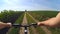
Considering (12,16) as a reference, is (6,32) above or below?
below

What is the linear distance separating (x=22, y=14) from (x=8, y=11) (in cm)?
170

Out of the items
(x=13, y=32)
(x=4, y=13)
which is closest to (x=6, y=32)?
(x=13, y=32)

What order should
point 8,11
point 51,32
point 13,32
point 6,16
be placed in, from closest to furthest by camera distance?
1. point 13,32
2. point 51,32
3. point 6,16
4. point 8,11

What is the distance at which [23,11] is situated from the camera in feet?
68.5

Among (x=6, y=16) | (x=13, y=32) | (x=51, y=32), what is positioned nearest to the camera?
(x=13, y=32)

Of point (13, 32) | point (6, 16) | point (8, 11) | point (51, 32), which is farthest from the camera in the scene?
point (8, 11)

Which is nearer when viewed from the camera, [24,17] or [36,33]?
[36,33]

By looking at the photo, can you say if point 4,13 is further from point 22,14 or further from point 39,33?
point 39,33

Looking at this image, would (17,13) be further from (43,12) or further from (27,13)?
(43,12)

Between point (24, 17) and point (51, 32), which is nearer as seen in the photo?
point (51, 32)

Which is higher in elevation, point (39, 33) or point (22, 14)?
point (22, 14)

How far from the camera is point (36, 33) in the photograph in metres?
18.3

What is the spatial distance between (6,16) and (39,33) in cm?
420

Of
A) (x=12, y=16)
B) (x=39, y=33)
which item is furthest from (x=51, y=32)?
(x=12, y=16)
